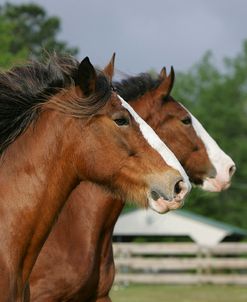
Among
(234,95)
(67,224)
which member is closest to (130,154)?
(67,224)

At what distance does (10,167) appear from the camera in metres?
5.36

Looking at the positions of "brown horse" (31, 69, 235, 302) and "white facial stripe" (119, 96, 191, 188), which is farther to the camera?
"brown horse" (31, 69, 235, 302)

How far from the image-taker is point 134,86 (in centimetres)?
804

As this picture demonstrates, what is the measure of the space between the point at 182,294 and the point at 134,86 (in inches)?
494

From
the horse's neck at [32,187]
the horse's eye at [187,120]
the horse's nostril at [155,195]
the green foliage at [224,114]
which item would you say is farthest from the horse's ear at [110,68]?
the green foliage at [224,114]

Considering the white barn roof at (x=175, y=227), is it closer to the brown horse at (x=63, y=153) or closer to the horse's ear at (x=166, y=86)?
the horse's ear at (x=166, y=86)

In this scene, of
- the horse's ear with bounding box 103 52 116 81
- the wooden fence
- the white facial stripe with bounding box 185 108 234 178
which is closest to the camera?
the horse's ear with bounding box 103 52 116 81

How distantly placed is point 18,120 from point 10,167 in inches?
13.2

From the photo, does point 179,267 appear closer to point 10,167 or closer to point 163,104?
point 163,104

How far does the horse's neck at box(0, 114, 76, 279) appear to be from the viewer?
206 inches

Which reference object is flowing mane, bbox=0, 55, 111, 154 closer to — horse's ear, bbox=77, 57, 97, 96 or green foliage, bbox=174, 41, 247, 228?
horse's ear, bbox=77, 57, 97, 96

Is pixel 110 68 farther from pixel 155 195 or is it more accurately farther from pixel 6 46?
pixel 6 46

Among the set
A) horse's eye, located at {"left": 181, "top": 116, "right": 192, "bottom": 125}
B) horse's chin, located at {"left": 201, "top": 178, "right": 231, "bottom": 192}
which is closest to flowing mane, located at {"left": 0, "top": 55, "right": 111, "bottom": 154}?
horse's eye, located at {"left": 181, "top": 116, "right": 192, "bottom": 125}

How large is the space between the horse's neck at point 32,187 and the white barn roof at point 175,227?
37.6m
